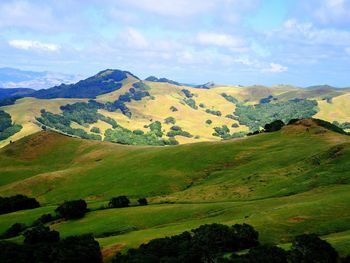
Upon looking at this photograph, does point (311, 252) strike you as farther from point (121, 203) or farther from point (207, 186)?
point (207, 186)

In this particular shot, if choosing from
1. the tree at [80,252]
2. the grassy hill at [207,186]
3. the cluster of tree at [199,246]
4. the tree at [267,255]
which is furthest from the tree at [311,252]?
the tree at [80,252]

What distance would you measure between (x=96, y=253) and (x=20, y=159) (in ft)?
394

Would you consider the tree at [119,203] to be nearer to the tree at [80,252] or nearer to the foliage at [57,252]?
the foliage at [57,252]

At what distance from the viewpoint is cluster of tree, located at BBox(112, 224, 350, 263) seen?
36625mm

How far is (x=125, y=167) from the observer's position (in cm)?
11744

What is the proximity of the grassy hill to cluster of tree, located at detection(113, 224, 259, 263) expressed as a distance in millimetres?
3231

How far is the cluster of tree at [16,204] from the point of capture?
92.0 m

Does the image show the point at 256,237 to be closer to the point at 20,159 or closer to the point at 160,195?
the point at 160,195

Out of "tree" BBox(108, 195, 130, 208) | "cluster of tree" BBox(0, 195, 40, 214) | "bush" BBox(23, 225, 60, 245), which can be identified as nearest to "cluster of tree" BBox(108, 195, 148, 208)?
"tree" BBox(108, 195, 130, 208)

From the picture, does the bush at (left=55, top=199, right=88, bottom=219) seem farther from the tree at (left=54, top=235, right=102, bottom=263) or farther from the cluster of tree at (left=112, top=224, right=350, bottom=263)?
the cluster of tree at (left=112, top=224, right=350, bottom=263)

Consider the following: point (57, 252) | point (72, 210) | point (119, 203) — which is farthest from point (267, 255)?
point (119, 203)

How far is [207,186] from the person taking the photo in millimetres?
91375

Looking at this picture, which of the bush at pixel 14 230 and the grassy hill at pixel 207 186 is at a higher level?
the grassy hill at pixel 207 186

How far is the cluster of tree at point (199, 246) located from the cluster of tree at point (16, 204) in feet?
171
